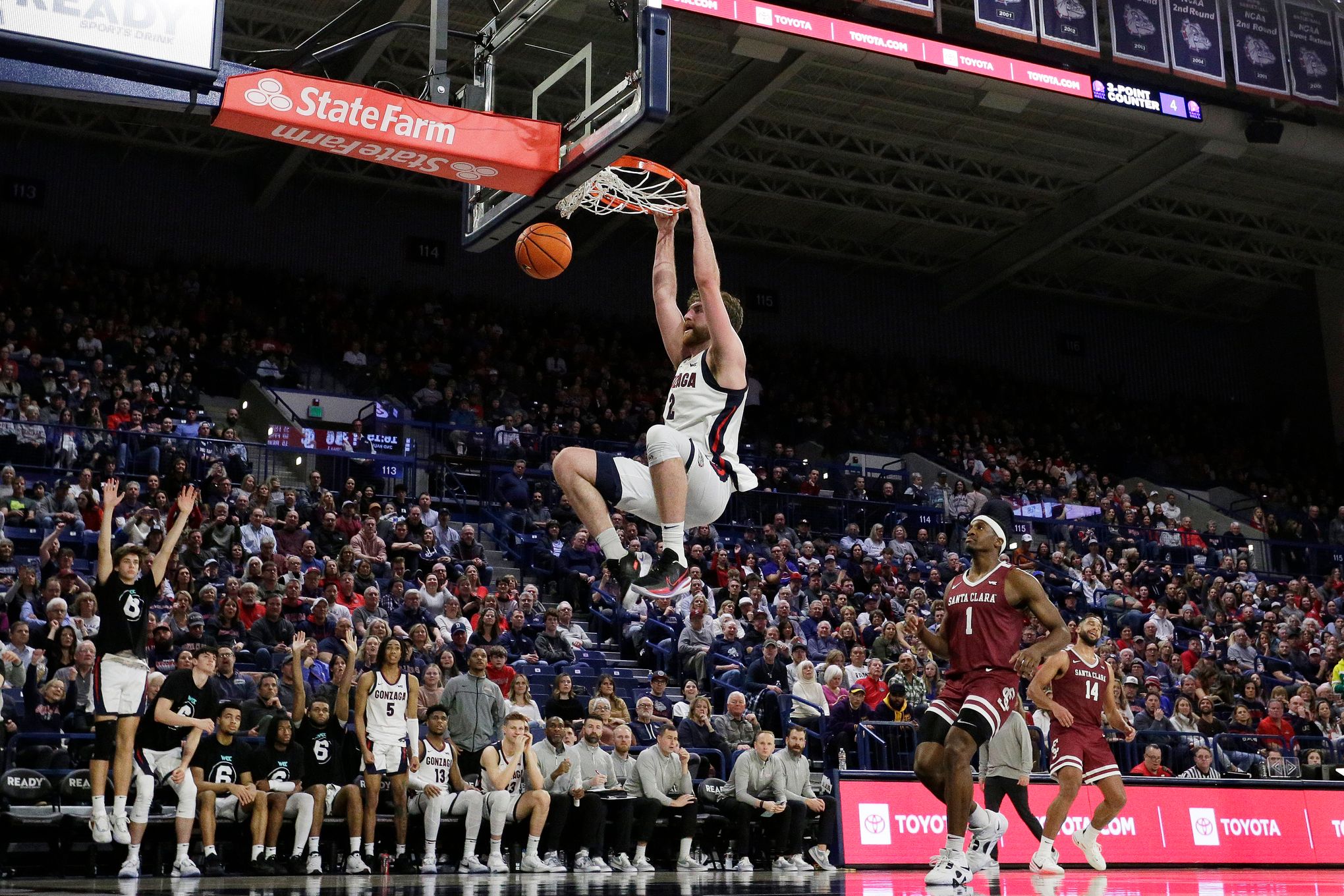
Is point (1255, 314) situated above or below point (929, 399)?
above

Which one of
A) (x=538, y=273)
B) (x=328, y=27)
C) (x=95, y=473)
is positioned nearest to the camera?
(x=538, y=273)

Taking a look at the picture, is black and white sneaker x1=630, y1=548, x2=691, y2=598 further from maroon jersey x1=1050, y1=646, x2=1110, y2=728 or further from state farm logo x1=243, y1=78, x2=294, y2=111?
maroon jersey x1=1050, y1=646, x2=1110, y2=728

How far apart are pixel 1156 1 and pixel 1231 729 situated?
10.6 m

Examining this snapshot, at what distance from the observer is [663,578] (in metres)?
7.70

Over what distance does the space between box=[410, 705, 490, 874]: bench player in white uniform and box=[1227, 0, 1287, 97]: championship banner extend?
1613 cm

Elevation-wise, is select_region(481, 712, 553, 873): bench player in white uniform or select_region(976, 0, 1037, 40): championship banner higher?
select_region(976, 0, 1037, 40): championship banner

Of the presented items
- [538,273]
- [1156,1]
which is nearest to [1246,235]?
[1156,1]

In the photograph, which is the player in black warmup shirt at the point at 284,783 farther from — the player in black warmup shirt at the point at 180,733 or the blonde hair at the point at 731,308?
the blonde hair at the point at 731,308

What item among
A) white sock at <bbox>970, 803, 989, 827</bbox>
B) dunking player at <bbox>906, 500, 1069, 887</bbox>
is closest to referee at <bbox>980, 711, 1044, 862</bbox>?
white sock at <bbox>970, 803, 989, 827</bbox>

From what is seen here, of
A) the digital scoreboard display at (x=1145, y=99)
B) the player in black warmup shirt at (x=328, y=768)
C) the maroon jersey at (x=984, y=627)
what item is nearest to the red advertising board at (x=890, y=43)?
the digital scoreboard display at (x=1145, y=99)

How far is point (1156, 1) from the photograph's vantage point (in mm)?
21312

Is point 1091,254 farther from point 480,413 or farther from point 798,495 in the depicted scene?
point 480,413

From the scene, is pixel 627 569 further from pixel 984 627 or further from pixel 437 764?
pixel 437 764

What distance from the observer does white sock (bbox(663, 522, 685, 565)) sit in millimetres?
7781
